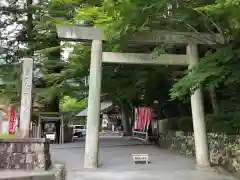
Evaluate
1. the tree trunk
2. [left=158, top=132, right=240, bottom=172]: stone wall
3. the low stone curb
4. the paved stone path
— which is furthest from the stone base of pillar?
the tree trunk

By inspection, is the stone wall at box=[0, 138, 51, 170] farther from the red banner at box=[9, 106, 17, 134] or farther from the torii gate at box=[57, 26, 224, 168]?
the red banner at box=[9, 106, 17, 134]

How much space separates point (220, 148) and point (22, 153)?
668cm

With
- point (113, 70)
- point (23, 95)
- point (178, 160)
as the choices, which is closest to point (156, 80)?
point (113, 70)

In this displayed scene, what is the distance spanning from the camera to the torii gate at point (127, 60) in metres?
11.1

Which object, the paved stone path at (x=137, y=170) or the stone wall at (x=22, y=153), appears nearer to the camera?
the paved stone path at (x=137, y=170)

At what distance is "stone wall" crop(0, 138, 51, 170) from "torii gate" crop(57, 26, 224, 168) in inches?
59.7

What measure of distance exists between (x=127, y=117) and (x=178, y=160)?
1684 cm

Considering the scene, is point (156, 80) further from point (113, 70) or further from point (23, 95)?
point (23, 95)

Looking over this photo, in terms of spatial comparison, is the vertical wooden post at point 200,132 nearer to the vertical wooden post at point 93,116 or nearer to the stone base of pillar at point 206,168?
the stone base of pillar at point 206,168

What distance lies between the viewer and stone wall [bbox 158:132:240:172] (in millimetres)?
10398

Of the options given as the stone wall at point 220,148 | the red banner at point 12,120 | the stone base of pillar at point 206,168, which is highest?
the red banner at point 12,120

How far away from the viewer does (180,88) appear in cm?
930

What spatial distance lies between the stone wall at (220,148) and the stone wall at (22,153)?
5828 mm

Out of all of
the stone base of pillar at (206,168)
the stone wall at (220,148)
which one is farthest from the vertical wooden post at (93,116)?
the stone wall at (220,148)
